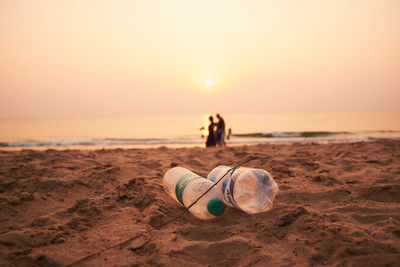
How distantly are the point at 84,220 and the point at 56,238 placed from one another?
355 millimetres

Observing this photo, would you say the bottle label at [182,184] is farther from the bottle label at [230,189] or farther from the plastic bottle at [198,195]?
the bottle label at [230,189]

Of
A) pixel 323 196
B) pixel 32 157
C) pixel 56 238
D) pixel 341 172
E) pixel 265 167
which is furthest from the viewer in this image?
pixel 32 157

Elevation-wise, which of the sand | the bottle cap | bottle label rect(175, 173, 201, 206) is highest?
bottle label rect(175, 173, 201, 206)

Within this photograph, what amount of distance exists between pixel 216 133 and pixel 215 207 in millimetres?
8492

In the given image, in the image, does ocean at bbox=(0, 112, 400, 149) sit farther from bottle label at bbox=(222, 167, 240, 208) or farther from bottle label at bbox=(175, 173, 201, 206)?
bottle label at bbox=(222, 167, 240, 208)

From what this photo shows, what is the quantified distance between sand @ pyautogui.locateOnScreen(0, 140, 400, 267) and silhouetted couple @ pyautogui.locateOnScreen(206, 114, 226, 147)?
6.62m

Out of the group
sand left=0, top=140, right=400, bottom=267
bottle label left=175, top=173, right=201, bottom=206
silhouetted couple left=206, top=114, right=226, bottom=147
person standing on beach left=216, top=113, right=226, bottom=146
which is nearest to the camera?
sand left=0, top=140, right=400, bottom=267

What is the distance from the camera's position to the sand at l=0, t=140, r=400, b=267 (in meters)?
1.73

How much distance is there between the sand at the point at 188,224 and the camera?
1.73 meters

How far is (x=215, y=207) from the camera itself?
2.26 metres

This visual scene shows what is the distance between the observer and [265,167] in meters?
4.16

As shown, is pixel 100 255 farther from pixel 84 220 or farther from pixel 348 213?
pixel 348 213

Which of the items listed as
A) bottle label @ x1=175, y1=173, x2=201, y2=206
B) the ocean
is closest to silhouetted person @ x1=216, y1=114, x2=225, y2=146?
the ocean

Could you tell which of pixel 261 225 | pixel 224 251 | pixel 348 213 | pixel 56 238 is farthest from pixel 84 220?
pixel 348 213
